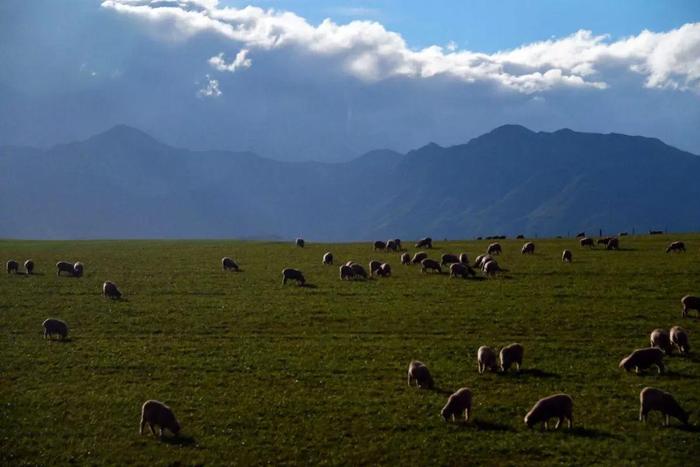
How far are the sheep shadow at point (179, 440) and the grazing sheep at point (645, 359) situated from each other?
17.3 meters

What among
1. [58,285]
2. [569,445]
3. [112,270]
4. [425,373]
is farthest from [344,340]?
[112,270]

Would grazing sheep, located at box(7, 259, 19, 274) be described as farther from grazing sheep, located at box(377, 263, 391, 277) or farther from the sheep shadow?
the sheep shadow

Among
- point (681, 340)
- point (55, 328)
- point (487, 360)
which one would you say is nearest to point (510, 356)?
point (487, 360)

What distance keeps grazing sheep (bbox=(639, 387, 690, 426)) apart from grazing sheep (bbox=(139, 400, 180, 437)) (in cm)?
1513

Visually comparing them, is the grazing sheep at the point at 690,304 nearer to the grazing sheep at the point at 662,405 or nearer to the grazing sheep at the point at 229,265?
the grazing sheep at the point at 662,405

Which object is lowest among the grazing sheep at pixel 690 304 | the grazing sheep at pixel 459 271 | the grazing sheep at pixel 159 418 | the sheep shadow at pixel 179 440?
the sheep shadow at pixel 179 440

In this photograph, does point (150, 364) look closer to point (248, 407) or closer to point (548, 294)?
point (248, 407)

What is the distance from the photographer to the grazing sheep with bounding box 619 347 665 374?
27078mm

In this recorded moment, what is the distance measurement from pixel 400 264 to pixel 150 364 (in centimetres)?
3270

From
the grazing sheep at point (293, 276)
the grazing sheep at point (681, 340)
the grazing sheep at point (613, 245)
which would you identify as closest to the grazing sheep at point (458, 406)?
the grazing sheep at point (681, 340)

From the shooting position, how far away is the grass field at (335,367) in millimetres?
20734

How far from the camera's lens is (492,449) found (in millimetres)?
20391

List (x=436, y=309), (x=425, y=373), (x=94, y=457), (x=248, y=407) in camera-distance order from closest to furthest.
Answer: (x=94, y=457) → (x=248, y=407) → (x=425, y=373) → (x=436, y=309)

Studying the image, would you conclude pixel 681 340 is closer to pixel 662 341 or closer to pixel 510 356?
pixel 662 341
